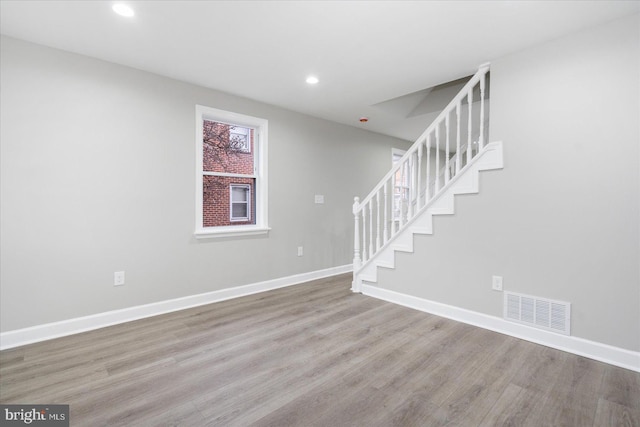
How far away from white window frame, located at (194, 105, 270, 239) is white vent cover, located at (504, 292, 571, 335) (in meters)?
2.77

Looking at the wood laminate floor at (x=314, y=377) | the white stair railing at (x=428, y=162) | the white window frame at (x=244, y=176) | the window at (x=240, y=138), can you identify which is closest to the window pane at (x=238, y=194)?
the window at (x=240, y=138)

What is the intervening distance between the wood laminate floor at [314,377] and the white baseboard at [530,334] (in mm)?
73

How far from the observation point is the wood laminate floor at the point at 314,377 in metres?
1.60

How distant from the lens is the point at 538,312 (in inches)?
96.7

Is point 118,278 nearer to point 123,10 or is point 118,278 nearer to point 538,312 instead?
point 123,10

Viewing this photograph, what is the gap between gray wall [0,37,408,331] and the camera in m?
2.39

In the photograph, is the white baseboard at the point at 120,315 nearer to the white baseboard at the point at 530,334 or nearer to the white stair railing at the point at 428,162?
the white stair railing at the point at 428,162

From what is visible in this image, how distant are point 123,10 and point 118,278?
2.24m

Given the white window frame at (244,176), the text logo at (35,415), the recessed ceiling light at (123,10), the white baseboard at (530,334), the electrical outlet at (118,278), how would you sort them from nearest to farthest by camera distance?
the text logo at (35,415), the recessed ceiling light at (123,10), the white baseboard at (530,334), the electrical outlet at (118,278), the white window frame at (244,176)

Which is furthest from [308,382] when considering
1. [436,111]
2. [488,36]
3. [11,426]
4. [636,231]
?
[436,111]

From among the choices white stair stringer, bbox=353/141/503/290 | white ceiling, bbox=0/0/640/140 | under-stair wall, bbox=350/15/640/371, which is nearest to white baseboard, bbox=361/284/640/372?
under-stair wall, bbox=350/15/640/371

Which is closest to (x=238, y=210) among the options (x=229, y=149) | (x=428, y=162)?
(x=229, y=149)

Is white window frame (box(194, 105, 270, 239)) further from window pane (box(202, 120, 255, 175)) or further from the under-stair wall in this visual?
the under-stair wall

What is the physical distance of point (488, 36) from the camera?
2340mm
